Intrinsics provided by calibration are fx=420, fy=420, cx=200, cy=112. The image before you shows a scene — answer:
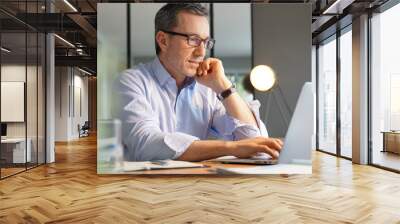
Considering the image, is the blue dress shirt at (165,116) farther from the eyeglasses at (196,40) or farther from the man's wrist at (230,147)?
the eyeglasses at (196,40)

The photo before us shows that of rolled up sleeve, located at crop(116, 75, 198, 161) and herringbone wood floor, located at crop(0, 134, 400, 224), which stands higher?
rolled up sleeve, located at crop(116, 75, 198, 161)

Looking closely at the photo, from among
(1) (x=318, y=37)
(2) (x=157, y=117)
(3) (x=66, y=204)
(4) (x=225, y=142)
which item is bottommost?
(3) (x=66, y=204)

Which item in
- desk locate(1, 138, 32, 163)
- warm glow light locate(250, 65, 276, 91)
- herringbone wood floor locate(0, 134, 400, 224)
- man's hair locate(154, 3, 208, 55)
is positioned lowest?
herringbone wood floor locate(0, 134, 400, 224)

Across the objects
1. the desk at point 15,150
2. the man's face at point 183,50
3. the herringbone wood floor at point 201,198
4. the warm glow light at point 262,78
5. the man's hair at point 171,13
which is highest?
the man's hair at point 171,13

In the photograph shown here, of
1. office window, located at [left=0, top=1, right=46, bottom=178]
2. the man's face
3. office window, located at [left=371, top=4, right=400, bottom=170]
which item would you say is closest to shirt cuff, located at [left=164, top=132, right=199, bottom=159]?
the man's face

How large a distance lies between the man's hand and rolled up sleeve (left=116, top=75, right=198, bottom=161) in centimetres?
88

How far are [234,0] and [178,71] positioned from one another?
3078 mm

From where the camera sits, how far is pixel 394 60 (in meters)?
7.77

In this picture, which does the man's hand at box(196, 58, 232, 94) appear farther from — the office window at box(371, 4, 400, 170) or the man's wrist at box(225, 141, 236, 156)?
the office window at box(371, 4, 400, 170)

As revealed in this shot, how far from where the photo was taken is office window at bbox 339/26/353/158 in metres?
9.45

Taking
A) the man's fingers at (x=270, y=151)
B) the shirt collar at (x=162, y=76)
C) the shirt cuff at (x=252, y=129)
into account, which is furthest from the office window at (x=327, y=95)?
the shirt collar at (x=162, y=76)

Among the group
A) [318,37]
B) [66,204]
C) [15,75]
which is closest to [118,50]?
[15,75]

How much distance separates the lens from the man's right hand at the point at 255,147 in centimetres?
659

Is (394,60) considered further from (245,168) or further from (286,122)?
(245,168)
